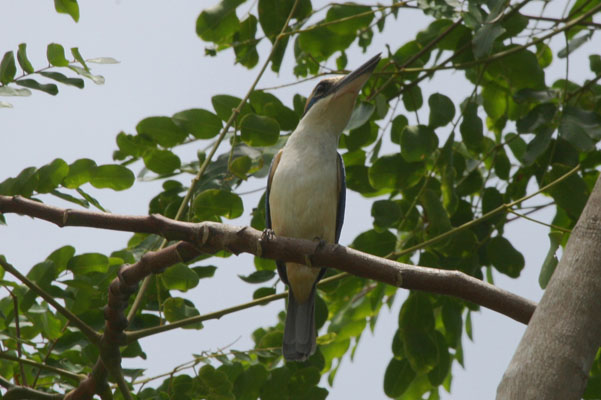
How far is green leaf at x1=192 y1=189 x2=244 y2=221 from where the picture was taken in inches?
132

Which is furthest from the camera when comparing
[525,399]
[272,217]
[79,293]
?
[272,217]

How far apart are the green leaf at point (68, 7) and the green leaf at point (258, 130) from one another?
0.88m

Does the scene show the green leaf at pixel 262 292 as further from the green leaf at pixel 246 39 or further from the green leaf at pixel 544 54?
the green leaf at pixel 544 54

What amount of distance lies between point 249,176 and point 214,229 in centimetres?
130

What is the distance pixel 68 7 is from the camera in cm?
318

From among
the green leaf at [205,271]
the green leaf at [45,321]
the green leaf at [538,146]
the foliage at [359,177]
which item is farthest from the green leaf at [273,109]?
the green leaf at [45,321]

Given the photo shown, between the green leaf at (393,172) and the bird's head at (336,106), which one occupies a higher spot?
the bird's head at (336,106)

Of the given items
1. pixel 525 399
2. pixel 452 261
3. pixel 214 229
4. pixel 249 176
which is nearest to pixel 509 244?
pixel 452 261

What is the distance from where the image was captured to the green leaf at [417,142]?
12.2 feet

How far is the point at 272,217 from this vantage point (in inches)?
161

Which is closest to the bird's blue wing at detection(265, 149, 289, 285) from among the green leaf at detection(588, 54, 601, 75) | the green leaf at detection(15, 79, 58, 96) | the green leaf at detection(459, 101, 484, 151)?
the green leaf at detection(459, 101, 484, 151)

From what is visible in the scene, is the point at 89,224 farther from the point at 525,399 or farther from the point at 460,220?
the point at 460,220

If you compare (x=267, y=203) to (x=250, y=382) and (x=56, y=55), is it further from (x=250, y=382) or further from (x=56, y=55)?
(x=56, y=55)

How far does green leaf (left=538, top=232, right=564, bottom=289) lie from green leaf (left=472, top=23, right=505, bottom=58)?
1.04 metres
